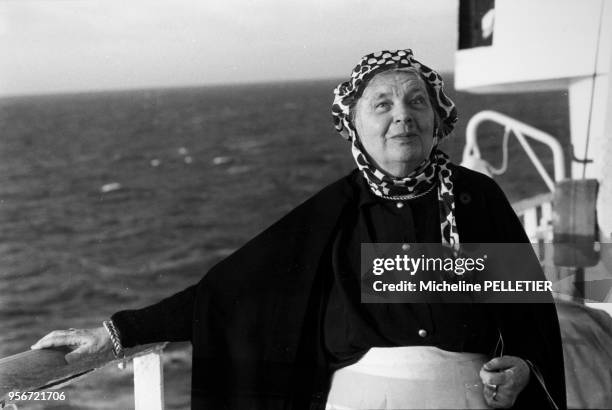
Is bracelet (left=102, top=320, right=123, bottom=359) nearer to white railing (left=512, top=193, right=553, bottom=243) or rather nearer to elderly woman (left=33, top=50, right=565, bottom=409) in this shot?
elderly woman (left=33, top=50, right=565, bottom=409)

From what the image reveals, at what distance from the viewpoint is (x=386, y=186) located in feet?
5.60

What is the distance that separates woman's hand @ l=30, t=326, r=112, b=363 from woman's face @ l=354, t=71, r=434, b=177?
2.55 feet

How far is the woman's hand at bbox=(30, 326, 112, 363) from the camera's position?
159cm

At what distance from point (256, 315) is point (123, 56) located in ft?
2.51

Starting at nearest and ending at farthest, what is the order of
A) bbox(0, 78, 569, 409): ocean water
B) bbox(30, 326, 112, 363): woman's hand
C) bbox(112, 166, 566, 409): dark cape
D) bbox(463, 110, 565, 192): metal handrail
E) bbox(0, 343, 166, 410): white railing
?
bbox(0, 343, 166, 410): white railing < bbox(30, 326, 112, 363): woman's hand < bbox(112, 166, 566, 409): dark cape < bbox(0, 78, 569, 409): ocean water < bbox(463, 110, 565, 192): metal handrail

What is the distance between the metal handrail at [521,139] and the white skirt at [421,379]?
0.67 meters

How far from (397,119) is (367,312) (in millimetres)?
462

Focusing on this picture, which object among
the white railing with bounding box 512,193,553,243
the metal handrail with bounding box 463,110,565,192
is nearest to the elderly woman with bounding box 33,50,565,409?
the metal handrail with bounding box 463,110,565,192

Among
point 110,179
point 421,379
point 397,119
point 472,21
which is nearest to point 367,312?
point 421,379

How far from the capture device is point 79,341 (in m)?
1.62

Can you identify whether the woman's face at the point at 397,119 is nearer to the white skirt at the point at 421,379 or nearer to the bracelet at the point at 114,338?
the white skirt at the point at 421,379

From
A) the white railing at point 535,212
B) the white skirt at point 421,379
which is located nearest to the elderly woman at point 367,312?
the white skirt at point 421,379

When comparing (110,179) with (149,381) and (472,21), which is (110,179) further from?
(472,21)

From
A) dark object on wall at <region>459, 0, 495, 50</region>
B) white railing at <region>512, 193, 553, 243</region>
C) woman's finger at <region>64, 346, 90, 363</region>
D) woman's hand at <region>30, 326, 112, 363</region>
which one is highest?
dark object on wall at <region>459, 0, 495, 50</region>
